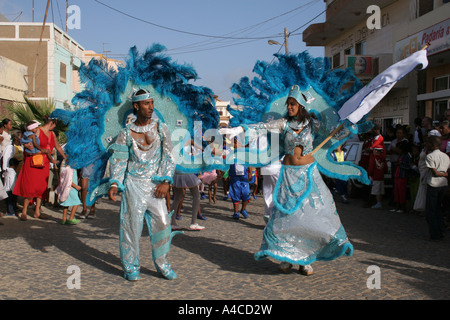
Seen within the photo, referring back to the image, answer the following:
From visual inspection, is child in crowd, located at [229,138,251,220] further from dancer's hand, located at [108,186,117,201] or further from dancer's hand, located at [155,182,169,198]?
dancer's hand, located at [108,186,117,201]

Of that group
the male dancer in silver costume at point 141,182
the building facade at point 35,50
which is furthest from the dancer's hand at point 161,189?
the building facade at point 35,50

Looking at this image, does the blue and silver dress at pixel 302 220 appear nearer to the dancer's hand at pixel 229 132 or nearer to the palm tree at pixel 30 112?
the dancer's hand at pixel 229 132

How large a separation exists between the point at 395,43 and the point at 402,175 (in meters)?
7.89

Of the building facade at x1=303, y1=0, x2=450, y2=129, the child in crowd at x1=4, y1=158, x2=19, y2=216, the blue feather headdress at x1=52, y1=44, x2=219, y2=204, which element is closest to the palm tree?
the child in crowd at x1=4, y1=158, x2=19, y2=216

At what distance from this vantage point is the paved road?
4.55 m

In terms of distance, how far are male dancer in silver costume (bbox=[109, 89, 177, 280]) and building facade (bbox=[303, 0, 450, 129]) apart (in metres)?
9.19

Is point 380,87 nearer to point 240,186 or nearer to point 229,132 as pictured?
point 229,132

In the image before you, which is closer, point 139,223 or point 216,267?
point 139,223

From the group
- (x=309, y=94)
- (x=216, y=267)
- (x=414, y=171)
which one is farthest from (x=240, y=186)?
(x=216, y=267)

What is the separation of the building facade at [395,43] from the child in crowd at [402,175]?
2450 millimetres

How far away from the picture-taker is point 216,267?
5570 mm

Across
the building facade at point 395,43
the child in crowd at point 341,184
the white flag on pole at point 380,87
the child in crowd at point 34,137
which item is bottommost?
the child in crowd at point 341,184

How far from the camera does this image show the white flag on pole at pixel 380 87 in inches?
210

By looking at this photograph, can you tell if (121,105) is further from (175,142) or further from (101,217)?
(101,217)
